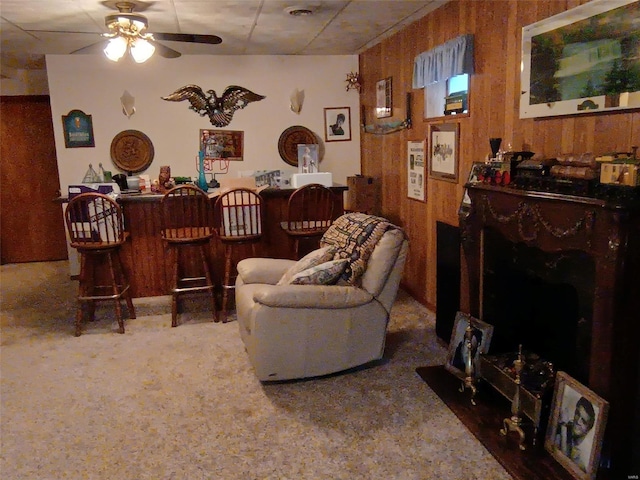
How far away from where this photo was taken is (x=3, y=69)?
228 inches

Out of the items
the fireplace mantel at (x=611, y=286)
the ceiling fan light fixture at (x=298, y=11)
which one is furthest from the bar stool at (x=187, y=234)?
the fireplace mantel at (x=611, y=286)

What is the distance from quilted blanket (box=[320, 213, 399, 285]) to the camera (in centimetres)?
295

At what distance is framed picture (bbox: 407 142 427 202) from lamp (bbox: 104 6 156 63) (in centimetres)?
217

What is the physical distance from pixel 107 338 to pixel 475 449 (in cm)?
271

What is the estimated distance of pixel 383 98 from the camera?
16.1 feet

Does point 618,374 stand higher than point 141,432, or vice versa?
point 618,374

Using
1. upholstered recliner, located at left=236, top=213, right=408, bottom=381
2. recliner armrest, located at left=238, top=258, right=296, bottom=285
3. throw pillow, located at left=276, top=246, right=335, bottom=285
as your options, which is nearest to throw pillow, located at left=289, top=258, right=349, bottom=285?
upholstered recliner, located at left=236, top=213, right=408, bottom=381

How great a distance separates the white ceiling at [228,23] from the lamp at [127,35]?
0.33 ft

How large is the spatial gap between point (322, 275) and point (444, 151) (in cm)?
148

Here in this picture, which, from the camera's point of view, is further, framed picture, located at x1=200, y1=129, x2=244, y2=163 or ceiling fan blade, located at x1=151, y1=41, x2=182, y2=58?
framed picture, located at x1=200, y1=129, x2=244, y2=163

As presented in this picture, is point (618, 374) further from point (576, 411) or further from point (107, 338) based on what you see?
point (107, 338)

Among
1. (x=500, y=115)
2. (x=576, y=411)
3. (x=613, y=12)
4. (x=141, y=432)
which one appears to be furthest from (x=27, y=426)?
(x=613, y=12)

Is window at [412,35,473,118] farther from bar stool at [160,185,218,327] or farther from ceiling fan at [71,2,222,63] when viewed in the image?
bar stool at [160,185,218,327]

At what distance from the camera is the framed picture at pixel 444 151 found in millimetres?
3518
